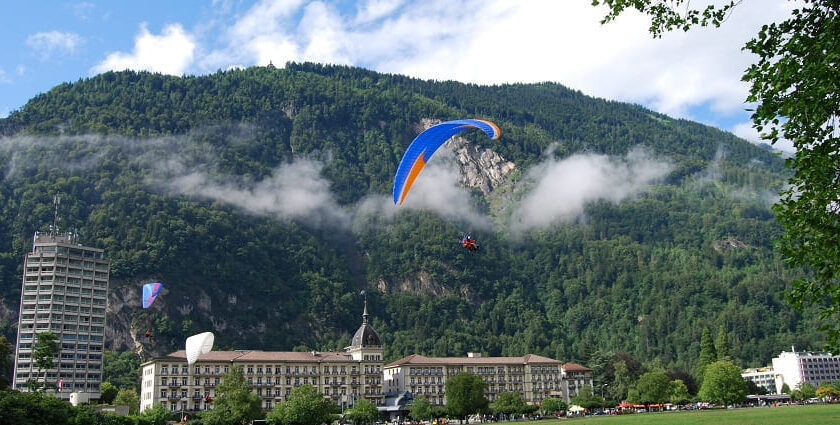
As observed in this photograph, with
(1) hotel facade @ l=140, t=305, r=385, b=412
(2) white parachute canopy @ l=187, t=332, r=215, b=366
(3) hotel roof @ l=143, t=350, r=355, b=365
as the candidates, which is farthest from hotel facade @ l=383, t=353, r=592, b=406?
(2) white parachute canopy @ l=187, t=332, r=215, b=366

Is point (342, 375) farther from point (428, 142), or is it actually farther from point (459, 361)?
point (428, 142)

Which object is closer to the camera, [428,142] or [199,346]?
[428,142]

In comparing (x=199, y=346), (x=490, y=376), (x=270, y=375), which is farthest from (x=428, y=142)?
(x=490, y=376)

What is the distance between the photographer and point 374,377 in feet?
526

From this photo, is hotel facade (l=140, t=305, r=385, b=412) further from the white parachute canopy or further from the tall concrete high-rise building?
the white parachute canopy

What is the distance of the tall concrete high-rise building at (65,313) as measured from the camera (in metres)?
160

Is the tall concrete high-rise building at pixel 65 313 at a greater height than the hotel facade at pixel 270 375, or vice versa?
the tall concrete high-rise building at pixel 65 313

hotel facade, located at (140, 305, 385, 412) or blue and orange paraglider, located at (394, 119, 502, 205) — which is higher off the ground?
blue and orange paraglider, located at (394, 119, 502, 205)

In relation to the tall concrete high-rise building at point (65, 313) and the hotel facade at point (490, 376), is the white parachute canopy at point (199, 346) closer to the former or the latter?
the hotel facade at point (490, 376)

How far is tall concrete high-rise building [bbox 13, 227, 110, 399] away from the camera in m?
160

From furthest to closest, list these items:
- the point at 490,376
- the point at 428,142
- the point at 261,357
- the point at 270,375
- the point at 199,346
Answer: the point at 490,376, the point at 261,357, the point at 270,375, the point at 199,346, the point at 428,142

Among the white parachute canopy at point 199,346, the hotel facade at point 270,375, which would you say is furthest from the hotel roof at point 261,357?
the white parachute canopy at point 199,346

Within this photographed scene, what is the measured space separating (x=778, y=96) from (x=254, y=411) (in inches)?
3906

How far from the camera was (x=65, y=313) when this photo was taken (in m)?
165
